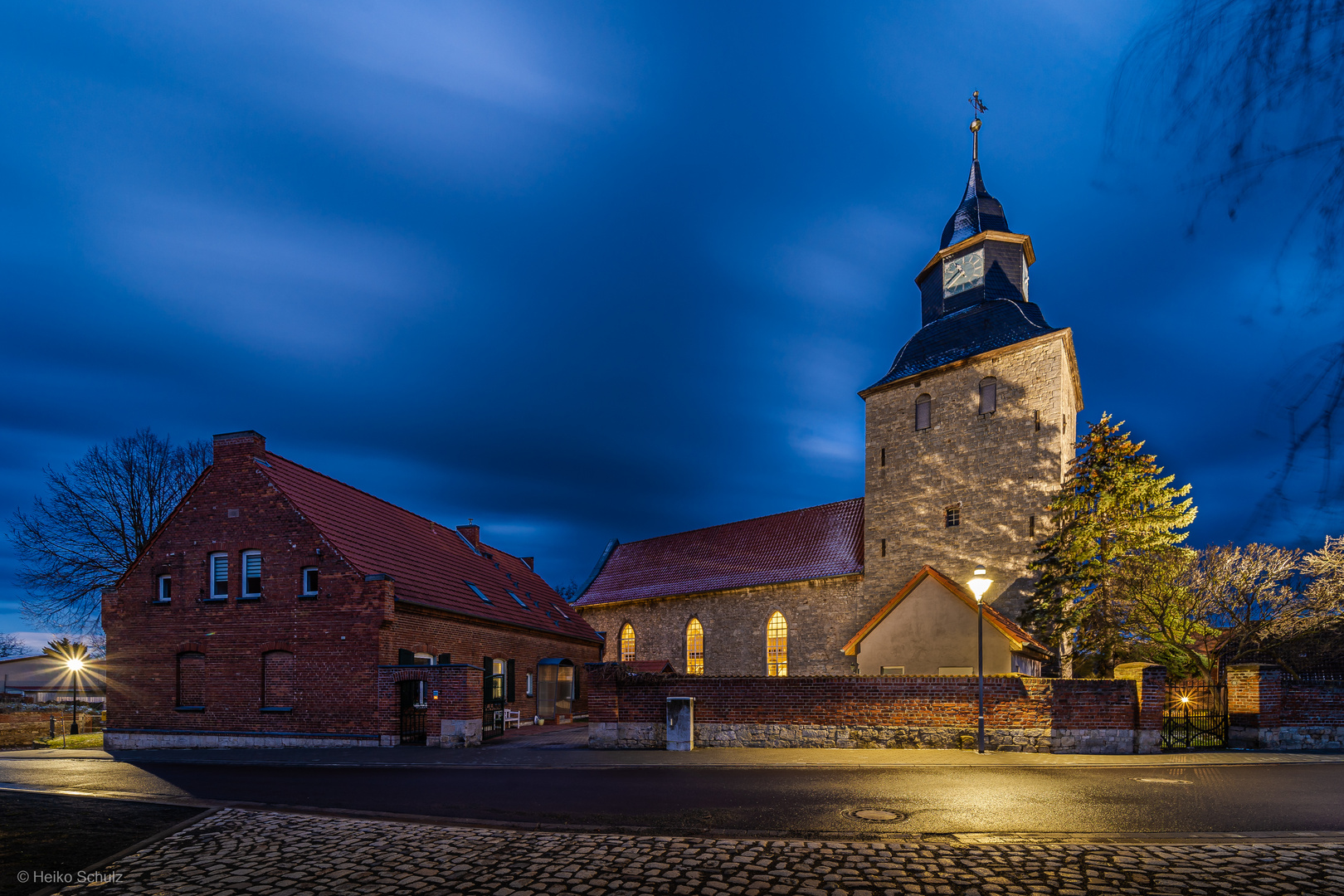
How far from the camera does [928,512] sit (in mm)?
30188

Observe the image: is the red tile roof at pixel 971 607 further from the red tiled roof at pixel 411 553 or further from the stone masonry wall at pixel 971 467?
the red tiled roof at pixel 411 553

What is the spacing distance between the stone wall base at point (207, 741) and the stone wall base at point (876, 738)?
707cm

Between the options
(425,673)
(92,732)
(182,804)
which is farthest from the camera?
(92,732)

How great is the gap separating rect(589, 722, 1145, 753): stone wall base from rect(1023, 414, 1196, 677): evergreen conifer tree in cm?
832

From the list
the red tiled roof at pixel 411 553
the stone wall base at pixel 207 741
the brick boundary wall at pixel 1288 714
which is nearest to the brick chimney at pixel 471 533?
the red tiled roof at pixel 411 553

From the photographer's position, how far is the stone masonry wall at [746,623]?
3166 centimetres

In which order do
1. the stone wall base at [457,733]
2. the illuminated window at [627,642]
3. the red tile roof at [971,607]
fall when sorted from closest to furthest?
the stone wall base at [457,733] < the red tile roof at [971,607] < the illuminated window at [627,642]

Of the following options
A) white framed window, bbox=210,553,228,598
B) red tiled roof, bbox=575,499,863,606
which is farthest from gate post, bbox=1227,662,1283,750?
white framed window, bbox=210,553,228,598

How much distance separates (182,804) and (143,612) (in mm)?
15295

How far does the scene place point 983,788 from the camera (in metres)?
10.7

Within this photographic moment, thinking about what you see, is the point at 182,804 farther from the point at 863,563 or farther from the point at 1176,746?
the point at 863,563

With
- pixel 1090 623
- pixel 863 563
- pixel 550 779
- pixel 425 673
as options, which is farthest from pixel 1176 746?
pixel 425 673

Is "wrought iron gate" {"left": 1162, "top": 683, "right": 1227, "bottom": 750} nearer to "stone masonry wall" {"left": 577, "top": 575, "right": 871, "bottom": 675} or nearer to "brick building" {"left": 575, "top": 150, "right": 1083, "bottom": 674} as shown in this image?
"brick building" {"left": 575, "top": 150, "right": 1083, "bottom": 674}
